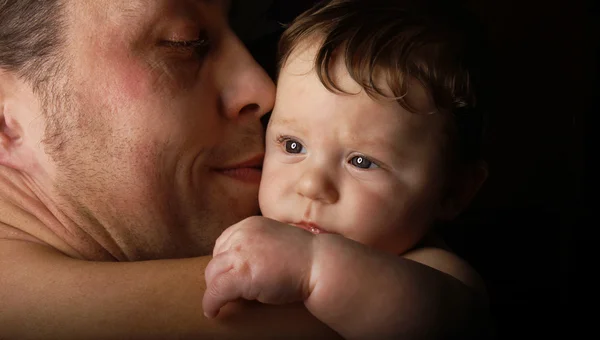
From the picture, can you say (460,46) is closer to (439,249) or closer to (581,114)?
(439,249)

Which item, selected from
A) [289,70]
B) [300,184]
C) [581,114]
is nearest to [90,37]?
[289,70]

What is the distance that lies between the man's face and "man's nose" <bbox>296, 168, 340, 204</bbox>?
12.2 inches

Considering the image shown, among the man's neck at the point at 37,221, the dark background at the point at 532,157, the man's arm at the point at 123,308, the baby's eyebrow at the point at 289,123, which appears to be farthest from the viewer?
the dark background at the point at 532,157

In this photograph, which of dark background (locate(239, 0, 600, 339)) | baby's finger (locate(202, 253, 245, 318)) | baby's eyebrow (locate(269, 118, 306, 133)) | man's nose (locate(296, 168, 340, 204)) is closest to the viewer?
baby's finger (locate(202, 253, 245, 318))

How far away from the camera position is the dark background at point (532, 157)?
1.97m

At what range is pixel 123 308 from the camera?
117 cm

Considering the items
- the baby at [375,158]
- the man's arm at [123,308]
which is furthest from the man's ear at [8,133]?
→ the baby at [375,158]

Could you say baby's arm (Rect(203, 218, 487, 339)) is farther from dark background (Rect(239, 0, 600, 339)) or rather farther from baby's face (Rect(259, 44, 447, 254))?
dark background (Rect(239, 0, 600, 339))

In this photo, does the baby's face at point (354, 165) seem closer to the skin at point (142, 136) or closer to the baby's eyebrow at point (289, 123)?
the baby's eyebrow at point (289, 123)

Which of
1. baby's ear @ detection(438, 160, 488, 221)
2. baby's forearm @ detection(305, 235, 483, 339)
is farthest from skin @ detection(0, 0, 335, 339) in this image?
baby's forearm @ detection(305, 235, 483, 339)

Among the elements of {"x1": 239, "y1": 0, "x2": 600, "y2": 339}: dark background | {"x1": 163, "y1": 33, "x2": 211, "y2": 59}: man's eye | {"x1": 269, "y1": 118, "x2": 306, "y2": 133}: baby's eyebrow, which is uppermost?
{"x1": 163, "y1": 33, "x2": 211, "y2": 59}: man's eye

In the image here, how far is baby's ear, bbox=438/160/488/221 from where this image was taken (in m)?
1.53

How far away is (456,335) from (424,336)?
0.08 meters

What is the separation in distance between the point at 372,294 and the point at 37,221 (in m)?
0.89
